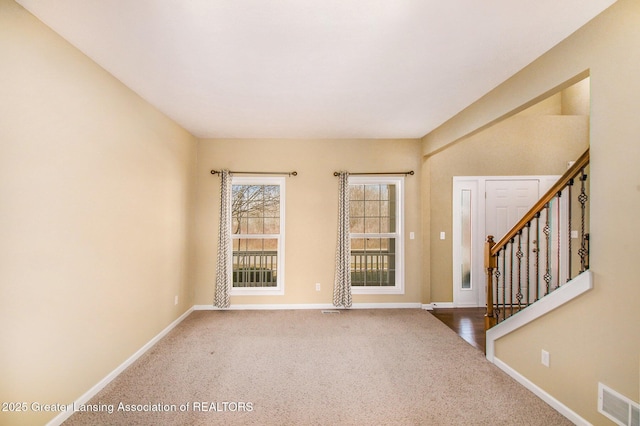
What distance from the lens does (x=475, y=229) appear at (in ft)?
16.0

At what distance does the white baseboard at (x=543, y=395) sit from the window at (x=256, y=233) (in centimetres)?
315

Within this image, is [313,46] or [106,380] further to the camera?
[106,380]

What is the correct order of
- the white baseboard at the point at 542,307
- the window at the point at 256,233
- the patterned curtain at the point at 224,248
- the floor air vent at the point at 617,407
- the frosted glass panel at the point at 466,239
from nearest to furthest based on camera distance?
1. the floor air vent at the point at 617,407
2. the white baseboard at the point at 542,307
3. the patterned curtain at the point at 224,248
4. the window at the point at 256,233
5. the frosted glass panel at the point at 466,239

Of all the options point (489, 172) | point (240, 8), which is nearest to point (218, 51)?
point (240, 8)

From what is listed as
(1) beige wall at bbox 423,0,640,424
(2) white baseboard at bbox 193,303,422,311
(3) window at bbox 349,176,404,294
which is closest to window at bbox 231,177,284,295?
(2) white baseboard at bbox 193,303,422,311

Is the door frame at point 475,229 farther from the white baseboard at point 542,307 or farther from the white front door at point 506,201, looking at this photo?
the white baseboard at point 542,307

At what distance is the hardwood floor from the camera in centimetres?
360

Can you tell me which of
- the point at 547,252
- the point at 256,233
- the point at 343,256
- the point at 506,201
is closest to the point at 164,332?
the point at 256,233

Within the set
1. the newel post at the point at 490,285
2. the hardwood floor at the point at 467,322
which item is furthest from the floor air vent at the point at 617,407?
the hardwood floor at the point at 467,322

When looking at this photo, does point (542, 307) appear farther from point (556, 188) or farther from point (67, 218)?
point (67, 218)

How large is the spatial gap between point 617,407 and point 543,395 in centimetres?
63

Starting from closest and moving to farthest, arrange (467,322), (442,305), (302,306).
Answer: (467,322)
(302,306)
(442,305)

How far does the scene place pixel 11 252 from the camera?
1730 millimetres

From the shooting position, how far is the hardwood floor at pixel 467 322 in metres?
3.60
